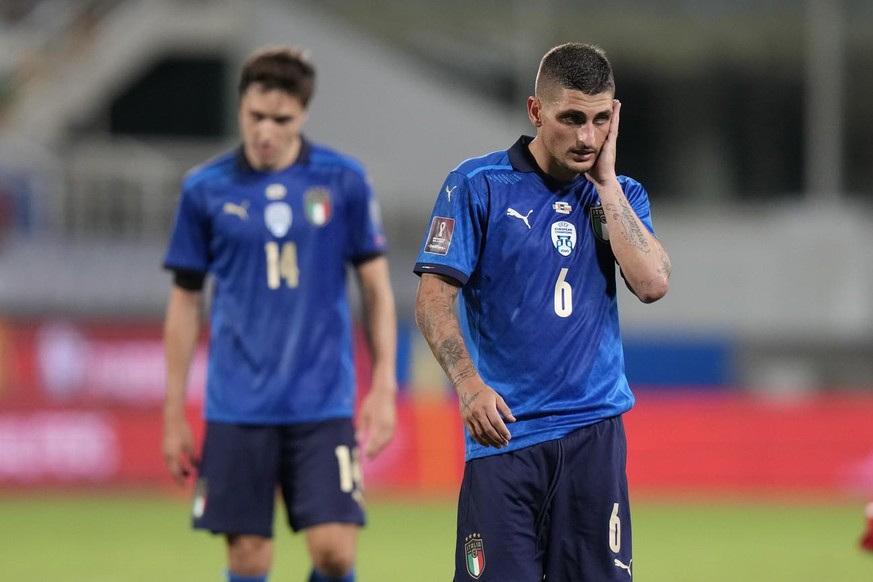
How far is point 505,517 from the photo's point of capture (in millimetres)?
4855

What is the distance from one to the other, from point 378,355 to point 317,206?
69 centimetres

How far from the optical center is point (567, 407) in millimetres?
4945

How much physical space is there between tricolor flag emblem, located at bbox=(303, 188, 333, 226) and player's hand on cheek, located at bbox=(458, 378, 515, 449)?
2137 millimetres

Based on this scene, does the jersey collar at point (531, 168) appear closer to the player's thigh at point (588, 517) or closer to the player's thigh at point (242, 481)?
the player's thigh at point (588, 517)

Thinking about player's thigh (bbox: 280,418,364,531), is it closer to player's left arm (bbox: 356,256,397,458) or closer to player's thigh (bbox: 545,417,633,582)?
player's left arm (bbox: 356,256,397,458)

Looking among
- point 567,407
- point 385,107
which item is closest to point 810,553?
point 567,407

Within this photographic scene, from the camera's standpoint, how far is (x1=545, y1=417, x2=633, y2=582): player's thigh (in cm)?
490

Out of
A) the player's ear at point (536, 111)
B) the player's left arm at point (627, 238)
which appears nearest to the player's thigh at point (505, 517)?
the player's left arm at point (627, 238)

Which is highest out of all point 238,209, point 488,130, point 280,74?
point 488,130

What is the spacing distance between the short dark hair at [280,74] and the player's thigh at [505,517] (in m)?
2.28

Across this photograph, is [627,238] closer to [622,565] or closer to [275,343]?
[622,565]

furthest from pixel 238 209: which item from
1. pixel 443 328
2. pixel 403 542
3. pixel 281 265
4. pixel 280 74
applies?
pixel 403 542

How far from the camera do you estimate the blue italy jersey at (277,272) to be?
21.6 feet

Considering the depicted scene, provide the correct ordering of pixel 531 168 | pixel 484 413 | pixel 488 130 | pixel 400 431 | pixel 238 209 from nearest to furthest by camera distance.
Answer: pixel 484 413 → pixel 531 168 → pixel 238 209 → pixel 400 431 → pixel 488 130
